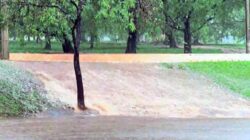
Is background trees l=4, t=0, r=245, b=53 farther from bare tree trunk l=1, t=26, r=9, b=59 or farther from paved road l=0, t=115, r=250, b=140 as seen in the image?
paved road l=0, t=115, r=250, b=140

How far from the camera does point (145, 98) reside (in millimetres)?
23172

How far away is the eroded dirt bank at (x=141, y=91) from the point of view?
Answer: 70.0 feet

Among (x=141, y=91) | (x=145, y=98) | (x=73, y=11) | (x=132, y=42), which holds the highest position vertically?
(x=73, y=11)

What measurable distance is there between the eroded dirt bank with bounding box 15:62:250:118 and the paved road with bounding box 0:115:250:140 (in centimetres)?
244

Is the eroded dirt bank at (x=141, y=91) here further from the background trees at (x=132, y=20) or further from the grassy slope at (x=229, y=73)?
the background trees at (x=132, y=20)

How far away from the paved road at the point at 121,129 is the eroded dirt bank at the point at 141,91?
8.02 ft

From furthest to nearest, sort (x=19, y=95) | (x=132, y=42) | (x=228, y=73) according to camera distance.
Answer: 1. (x=132, y=42)
2. (x=228, y=73)
3. (x=19, y=95)

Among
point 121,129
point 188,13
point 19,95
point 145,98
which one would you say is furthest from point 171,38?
point 121,129

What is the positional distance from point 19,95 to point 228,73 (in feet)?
40.5

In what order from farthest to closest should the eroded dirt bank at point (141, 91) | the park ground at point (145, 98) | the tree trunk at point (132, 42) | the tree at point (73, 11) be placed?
the tree trunk at point (132, 42) → the eroded dirt bank at point (141, 91) → the tree at point (73, 11) → the park ground at point (145, 98)

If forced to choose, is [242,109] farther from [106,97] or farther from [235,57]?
[235,57]

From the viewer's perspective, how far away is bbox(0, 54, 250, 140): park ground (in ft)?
49.1

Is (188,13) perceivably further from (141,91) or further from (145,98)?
(145,98)

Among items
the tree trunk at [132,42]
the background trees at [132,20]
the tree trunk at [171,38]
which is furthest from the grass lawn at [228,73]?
the tree trunk at [171,38]
